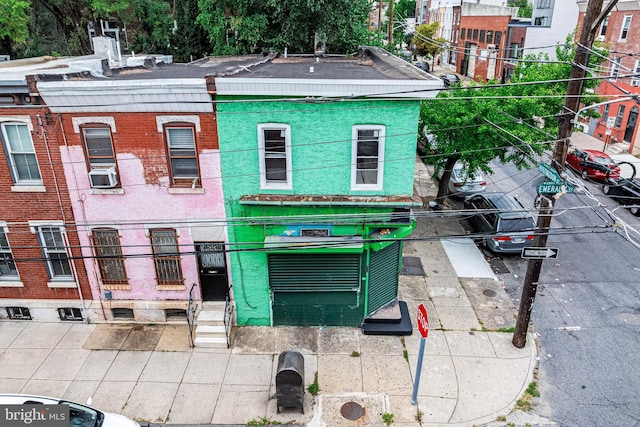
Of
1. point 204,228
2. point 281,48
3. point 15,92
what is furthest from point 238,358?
point 281,48

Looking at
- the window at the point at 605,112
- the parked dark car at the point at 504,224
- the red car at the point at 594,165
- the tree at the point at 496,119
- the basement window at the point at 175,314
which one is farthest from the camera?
the window at the point at 605,112

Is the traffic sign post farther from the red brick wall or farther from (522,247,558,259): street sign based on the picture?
the red brick wall

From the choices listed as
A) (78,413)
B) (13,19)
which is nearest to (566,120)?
(78,413)

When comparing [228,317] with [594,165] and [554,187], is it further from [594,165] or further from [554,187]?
[594,165]


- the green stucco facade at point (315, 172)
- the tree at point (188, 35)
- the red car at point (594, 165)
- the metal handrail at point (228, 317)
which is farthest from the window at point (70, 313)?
the red car at point (594, 165)

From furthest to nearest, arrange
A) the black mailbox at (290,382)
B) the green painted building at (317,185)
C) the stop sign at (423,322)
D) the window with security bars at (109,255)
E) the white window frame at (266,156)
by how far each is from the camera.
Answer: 1. the window with security bars at (109,255)
2. the white window frame at (266,156)
3. the green painted building at (317,185)
4. the black mailbox at (290,382)
5. the stop sign at (423,322)

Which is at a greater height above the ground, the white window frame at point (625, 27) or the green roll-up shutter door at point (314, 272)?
the white window frame at point (625, 27)

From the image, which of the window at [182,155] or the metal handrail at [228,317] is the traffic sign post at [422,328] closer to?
the metal handrail at [228,317]
